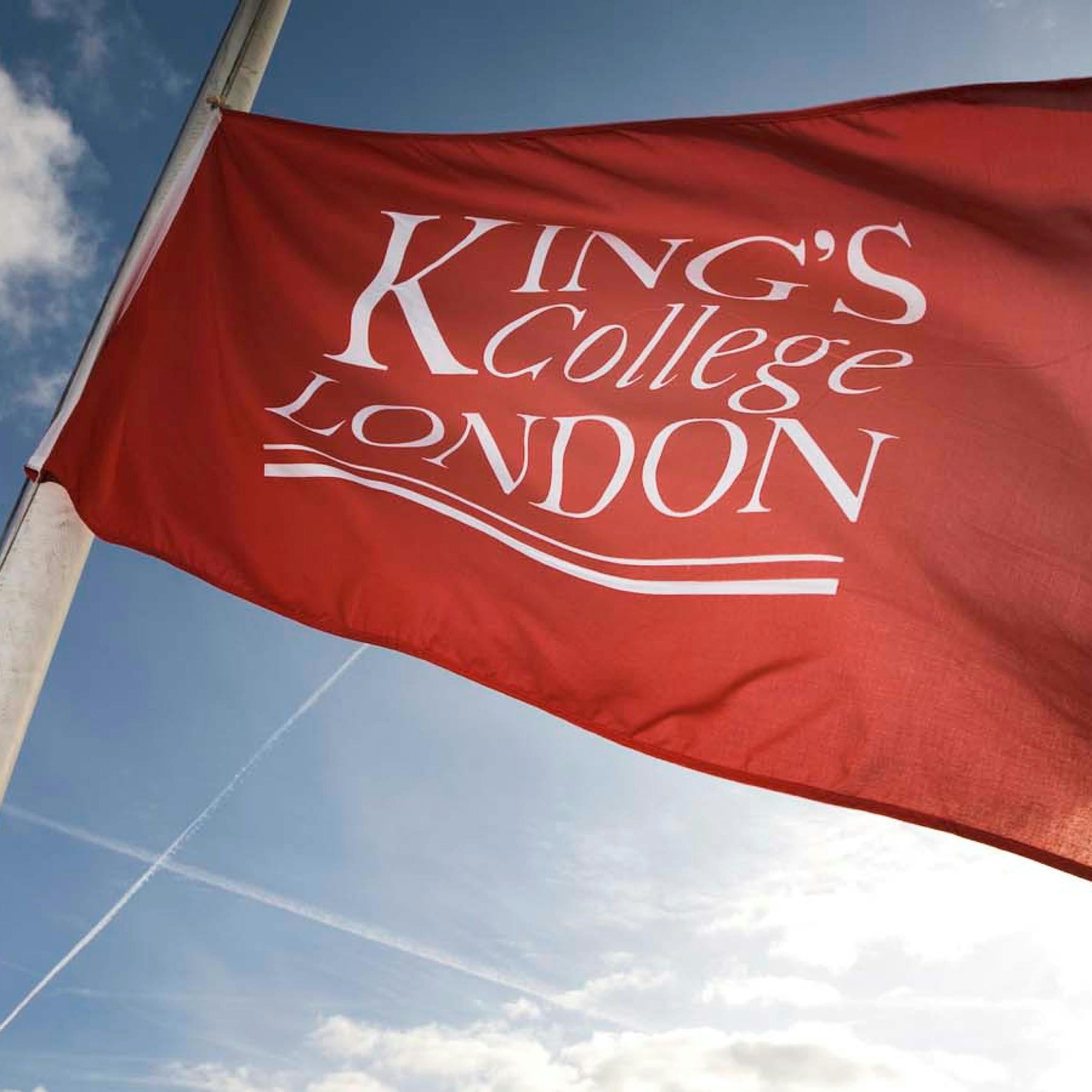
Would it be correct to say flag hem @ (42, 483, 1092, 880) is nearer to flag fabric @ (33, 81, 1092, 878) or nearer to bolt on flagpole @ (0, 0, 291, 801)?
flag fabric @ (33, 81, 1092, 878)

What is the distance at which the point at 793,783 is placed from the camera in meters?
4.21

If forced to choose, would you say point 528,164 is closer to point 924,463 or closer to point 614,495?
point 614,495

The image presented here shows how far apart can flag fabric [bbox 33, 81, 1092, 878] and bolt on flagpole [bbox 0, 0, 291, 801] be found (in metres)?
0.09

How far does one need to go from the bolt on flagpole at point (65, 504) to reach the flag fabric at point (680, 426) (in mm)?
93

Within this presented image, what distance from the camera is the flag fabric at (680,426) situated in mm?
4355

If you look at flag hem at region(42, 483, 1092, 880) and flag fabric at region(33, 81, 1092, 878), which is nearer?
flag hem at region(42, 483, 1092, 880)

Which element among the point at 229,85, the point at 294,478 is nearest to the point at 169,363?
the point at 294,478

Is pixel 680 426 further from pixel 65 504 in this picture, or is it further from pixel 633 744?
pixel 65 504

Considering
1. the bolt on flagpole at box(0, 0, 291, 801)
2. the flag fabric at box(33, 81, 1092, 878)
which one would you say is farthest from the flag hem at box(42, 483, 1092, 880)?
the bolt on flagpole at box(0, 0, 291, 801)

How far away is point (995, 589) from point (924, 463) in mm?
574

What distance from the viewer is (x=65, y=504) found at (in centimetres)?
457

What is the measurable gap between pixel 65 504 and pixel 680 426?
7.68 ft

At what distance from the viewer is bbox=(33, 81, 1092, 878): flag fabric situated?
436cm

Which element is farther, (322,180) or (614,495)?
(322,180)
